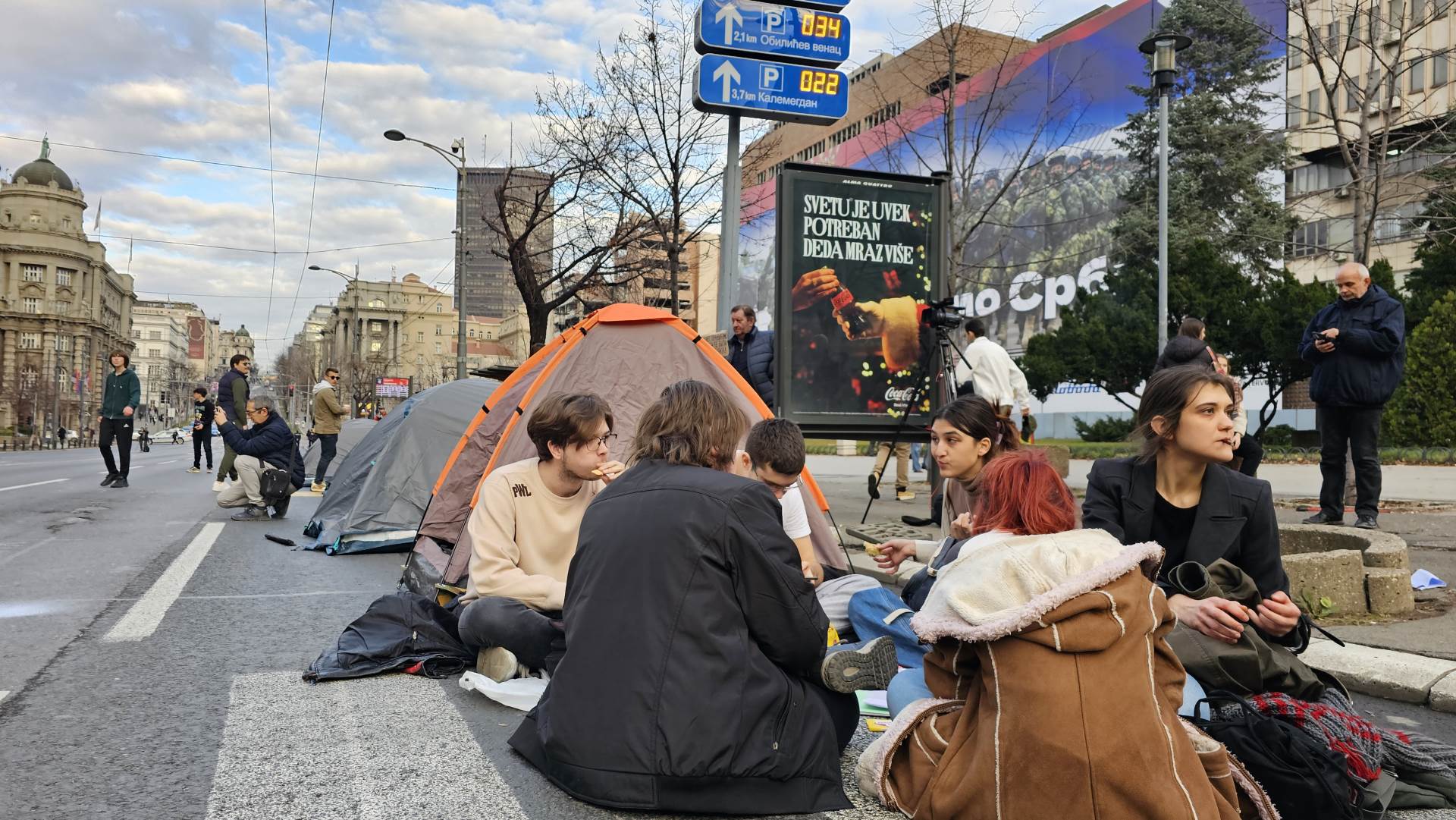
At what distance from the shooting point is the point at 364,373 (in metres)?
→ 81.1

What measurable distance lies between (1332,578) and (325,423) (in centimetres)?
1357

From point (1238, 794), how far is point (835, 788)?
1.09 meters

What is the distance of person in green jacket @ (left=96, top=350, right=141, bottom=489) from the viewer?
14922 mm

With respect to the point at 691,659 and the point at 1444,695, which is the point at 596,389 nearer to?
the point at 691,659

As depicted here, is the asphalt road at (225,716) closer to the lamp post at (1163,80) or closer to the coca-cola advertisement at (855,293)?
the coca-cola advertisement at (855,293)

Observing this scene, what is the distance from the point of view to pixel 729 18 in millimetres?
10195

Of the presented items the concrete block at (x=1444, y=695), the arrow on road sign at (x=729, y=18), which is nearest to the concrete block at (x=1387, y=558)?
the concrete block at (x=1444, y=695)

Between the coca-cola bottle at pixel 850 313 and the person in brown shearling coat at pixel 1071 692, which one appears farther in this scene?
the coca-cola bottle at pixel 850 313

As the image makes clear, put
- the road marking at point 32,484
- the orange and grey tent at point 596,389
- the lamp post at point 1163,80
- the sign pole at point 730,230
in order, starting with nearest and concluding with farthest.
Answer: the orange and grey tent at point 596,389
the sign pole at point 730,230
the lamp post at point 1163,80
the road marking at point 32,484

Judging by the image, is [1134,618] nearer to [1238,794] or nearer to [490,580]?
[1238,794]

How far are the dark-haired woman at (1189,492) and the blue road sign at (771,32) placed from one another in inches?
298

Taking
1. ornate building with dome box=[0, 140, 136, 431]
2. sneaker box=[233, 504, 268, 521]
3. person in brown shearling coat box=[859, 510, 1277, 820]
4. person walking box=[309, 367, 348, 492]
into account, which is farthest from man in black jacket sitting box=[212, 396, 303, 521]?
ornate building with dome box=[0, 140, 136, 431]

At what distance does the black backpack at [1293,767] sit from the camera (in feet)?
8.89

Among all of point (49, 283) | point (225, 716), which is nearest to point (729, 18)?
point (225, 716)
